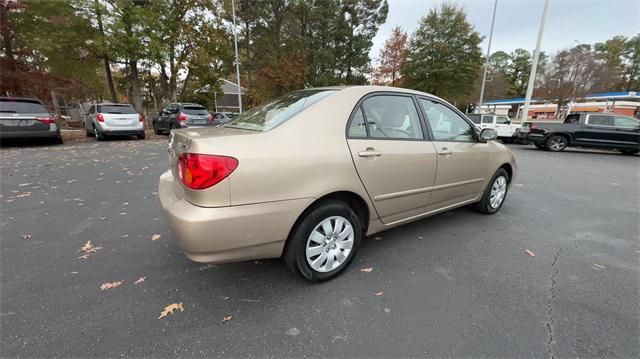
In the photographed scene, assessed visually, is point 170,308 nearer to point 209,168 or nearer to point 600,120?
point 209,168

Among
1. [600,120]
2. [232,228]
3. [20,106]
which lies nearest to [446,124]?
[232,228]

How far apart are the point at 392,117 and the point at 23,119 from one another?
449 inches

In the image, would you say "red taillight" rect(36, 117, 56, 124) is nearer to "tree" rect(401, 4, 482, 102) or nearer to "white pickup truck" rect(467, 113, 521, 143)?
"white pickup truck" rect(467, 113, 521, 143)

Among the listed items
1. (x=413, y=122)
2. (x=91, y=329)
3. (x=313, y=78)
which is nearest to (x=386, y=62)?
(x=313, y=78)

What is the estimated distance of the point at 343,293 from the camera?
2.20 m

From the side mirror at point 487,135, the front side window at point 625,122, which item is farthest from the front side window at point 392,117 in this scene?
the front side window at point 625,122

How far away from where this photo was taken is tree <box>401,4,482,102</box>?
1997cm

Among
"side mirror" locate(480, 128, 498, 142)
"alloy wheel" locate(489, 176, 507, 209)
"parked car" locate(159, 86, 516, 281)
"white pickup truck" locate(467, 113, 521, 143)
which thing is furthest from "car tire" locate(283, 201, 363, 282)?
"white pickup truck" locate(467, 113, 521, 143)

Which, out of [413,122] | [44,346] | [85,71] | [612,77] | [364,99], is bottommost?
[44,346]

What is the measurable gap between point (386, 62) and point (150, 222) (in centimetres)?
2660

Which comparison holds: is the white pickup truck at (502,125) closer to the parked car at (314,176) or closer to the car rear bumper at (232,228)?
the parked car at (314,176)

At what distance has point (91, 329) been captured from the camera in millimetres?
1802

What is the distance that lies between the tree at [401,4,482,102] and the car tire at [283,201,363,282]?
68.8ft

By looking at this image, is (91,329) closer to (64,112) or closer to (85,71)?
(85,71)
